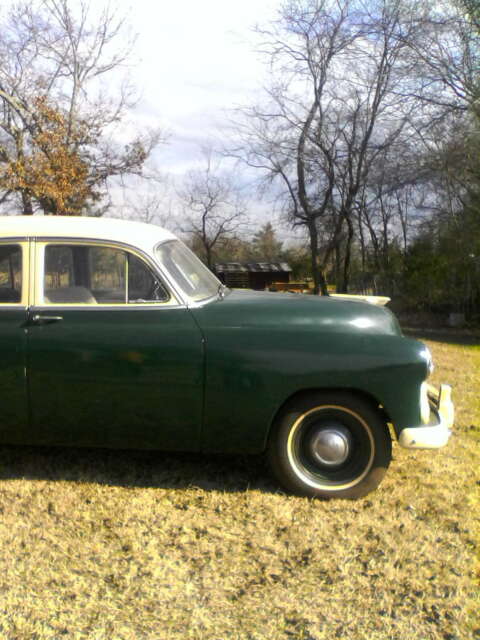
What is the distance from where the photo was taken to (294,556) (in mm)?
2895

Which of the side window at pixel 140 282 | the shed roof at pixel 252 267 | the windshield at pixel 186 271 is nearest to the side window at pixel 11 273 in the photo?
the side window at pixel 140 282

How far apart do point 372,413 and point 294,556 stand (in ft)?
3.36

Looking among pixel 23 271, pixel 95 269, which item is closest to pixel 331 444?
pixel 95 269

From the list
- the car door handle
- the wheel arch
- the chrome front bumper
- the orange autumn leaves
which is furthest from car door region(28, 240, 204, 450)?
the orange autumn leaves

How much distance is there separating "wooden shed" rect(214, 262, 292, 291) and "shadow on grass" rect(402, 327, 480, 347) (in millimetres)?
21464

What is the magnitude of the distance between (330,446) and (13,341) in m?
2.11

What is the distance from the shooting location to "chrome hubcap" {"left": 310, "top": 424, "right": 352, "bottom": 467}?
3.48 metres

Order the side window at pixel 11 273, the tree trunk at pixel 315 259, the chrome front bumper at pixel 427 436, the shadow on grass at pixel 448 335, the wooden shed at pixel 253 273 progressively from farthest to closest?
1. the wooden shed at pixel 253 273
2. the tree trunk at pixel 315 259
3. the shadow on grass at pixel 448 335
4. the side window at pixel 11 273
5. the chrome front bumper at pixel 427 436

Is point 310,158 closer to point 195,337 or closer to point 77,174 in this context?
point 77,174

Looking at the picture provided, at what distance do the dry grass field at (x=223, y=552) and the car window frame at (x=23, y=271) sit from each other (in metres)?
1.21

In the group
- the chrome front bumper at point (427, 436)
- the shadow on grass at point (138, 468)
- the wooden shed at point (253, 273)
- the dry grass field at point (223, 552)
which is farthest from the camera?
the wooden shed at point (253, 273)

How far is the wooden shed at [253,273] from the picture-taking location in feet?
120

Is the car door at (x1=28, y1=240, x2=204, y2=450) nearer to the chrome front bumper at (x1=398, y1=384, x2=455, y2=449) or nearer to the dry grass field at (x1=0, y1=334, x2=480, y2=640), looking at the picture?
the dry grass field at (x1=0, y1=334, x2=480, y2=640)

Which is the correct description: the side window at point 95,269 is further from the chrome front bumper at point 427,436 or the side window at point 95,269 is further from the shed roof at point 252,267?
the shed roof at point 252,267
